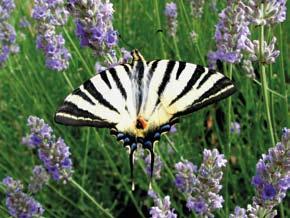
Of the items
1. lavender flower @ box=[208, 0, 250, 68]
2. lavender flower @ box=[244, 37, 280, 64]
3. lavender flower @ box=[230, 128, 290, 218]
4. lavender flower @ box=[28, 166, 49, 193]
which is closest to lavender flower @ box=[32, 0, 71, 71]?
lavender flower @ box=[28, 166, 49, 193]

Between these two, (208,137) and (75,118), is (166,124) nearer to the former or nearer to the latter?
(75,118)

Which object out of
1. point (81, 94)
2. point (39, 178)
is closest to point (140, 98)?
point (81, 94)

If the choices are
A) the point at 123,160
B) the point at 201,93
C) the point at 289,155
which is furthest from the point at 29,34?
the point at 289,155

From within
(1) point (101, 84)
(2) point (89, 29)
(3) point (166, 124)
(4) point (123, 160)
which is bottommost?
(4) point (123, 160)

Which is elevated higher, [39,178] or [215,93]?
[215,93]

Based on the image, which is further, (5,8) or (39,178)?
(5,8)

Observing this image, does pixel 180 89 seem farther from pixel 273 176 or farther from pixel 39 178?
pixel 39 178
